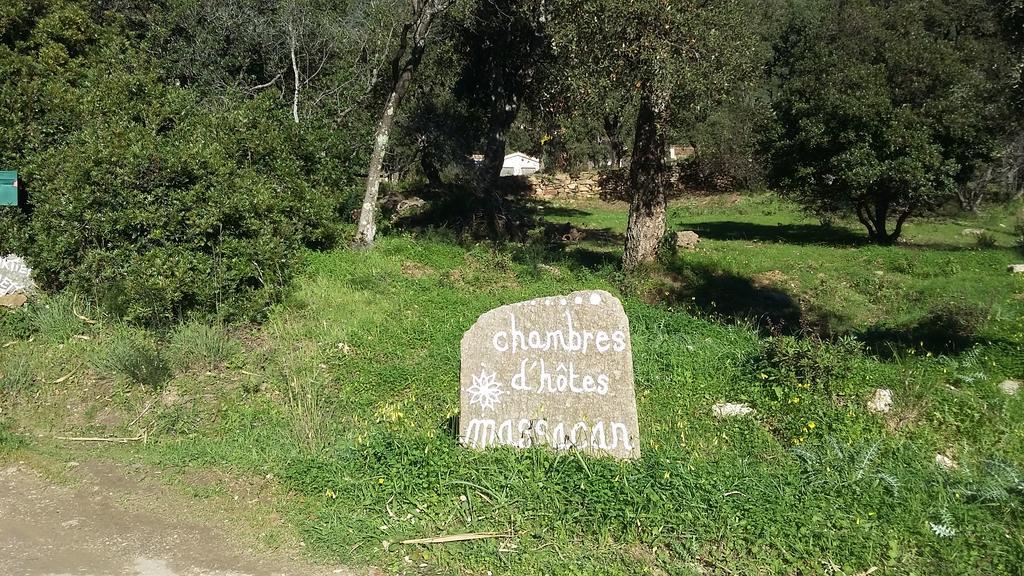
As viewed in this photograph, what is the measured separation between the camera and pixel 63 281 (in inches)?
363

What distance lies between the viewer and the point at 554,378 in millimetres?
5051

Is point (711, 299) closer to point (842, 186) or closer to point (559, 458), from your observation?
point (559, 458)

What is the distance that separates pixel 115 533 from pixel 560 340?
10.4 feet

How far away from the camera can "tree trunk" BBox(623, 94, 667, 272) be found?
466 inches

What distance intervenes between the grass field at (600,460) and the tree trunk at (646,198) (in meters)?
0.84

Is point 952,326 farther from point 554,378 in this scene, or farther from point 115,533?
point 115,533

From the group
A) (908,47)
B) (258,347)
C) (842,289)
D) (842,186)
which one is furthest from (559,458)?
(908,47)

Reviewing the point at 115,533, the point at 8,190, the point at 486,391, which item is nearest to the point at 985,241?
the point at 486,391

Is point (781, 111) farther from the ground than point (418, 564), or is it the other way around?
point (781, 111)

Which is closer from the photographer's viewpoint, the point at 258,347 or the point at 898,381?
the point at 898,381

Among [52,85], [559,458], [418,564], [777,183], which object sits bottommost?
[418,564]

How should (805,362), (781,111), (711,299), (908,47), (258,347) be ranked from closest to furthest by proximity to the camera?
(805,362) → (258,347) → (711,299) → (908,47) → (781,111)

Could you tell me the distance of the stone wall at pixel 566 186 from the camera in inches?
1192

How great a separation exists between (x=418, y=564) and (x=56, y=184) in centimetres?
726
